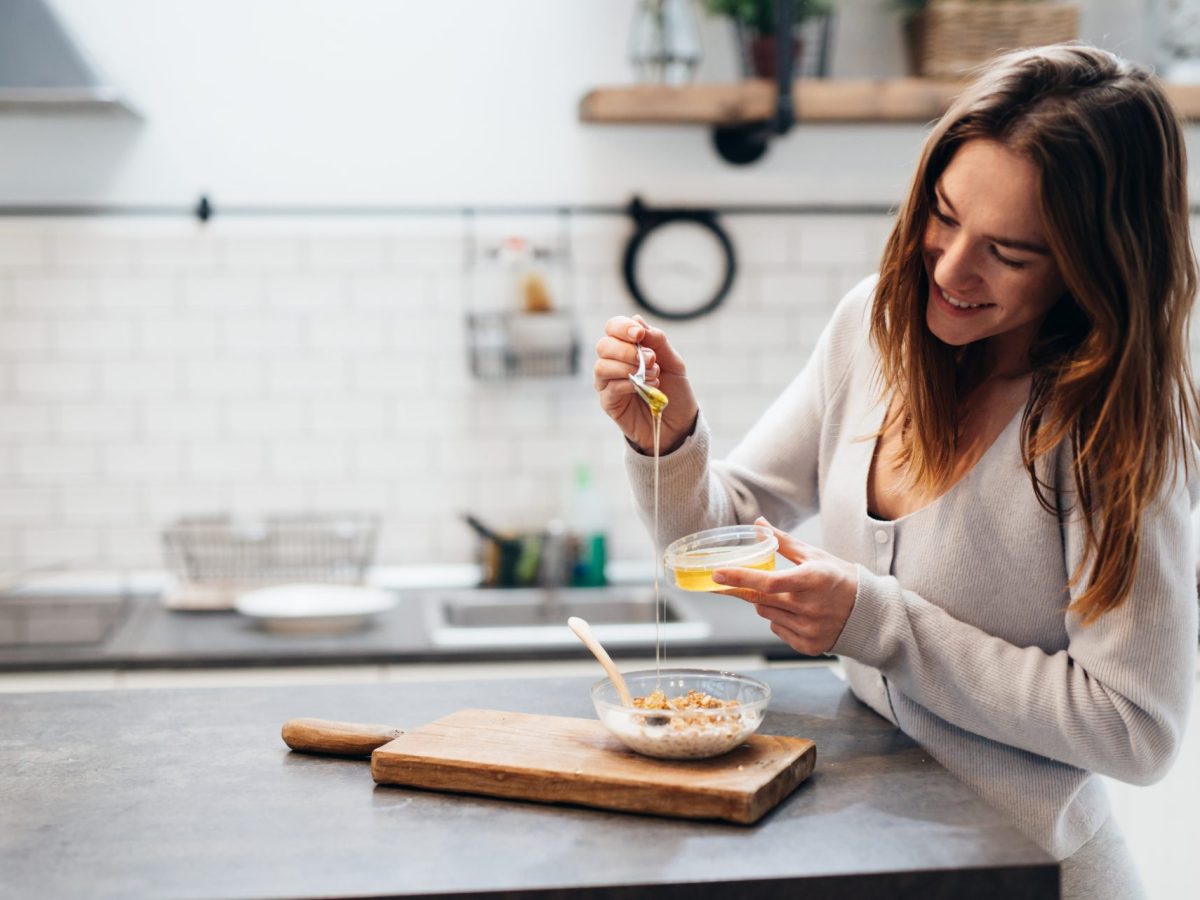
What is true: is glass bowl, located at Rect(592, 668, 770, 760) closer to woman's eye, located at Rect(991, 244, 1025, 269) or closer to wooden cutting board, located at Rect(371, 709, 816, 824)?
wooden cutting board, located at Rect(371, 709, 816, 824)

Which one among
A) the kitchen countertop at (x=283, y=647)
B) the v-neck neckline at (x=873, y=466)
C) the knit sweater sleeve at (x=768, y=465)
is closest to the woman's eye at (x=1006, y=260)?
the v-neck neckline at (x=873, y=466)

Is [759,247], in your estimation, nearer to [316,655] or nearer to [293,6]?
[293,6]

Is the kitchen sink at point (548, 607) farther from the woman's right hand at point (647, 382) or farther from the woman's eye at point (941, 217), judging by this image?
the woman's eye at point (941, 217)

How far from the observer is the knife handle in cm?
133

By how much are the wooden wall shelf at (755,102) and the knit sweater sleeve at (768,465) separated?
130cm

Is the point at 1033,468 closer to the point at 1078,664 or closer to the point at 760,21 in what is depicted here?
the point at 1078,664

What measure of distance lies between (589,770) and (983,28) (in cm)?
233

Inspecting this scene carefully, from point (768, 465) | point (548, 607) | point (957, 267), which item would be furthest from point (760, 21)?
point (957, 267)

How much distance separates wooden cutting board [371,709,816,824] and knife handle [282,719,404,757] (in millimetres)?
35

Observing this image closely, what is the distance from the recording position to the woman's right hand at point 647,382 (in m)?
Result: 1.51

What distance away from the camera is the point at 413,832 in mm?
1121

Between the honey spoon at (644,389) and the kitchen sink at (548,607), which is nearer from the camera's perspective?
the honey spoon at (644,389)

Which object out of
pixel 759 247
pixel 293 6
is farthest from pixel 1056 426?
pixel 293 6

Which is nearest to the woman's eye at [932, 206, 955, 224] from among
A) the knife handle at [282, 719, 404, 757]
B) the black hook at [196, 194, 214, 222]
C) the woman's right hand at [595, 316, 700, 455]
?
the woman's right hand at [595, 316, 700, 455]
